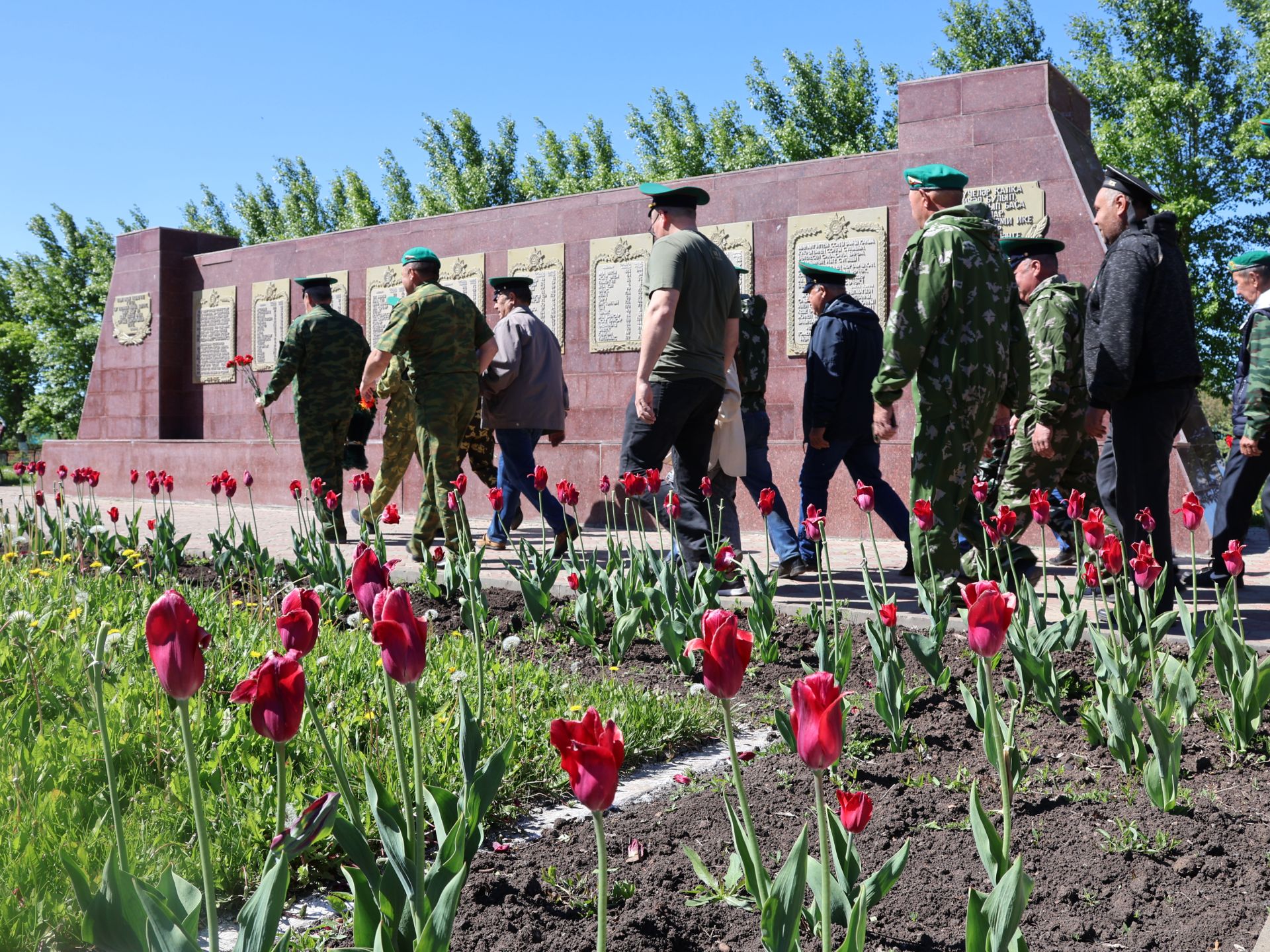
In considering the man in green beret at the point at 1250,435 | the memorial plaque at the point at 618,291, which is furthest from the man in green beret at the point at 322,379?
the man in green beret at the point at 1250,435

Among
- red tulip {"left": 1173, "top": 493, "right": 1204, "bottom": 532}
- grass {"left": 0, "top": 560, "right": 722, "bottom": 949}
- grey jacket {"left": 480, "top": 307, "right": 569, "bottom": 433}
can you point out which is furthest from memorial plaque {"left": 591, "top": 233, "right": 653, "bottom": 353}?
red tulip {"left": 1173, "top": 493, "right": 1204, "bottom": 532}

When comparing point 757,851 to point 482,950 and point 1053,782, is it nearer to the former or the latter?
point 482,950

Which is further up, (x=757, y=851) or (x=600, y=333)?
(x=600, y=333)

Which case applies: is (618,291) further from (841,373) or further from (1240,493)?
(1240,493)

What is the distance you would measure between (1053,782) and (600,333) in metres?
9.04

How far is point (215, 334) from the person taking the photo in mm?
15812

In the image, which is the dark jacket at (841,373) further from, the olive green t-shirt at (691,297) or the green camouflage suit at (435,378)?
the green camouflage suit at (435,378)

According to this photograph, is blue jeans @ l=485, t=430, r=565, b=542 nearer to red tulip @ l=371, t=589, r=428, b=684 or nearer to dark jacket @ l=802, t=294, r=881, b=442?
dark jacket @ l=802, t=294, r=881, b=442

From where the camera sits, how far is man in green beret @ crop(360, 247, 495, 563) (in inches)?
270

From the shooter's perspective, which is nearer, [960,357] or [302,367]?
[960,357]

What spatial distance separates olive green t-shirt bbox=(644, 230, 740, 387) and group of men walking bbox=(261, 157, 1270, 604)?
10mm

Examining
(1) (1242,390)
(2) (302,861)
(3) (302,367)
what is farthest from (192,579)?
(1) (1242,390)

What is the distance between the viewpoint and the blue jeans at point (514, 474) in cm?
766

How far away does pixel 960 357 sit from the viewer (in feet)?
15.5
